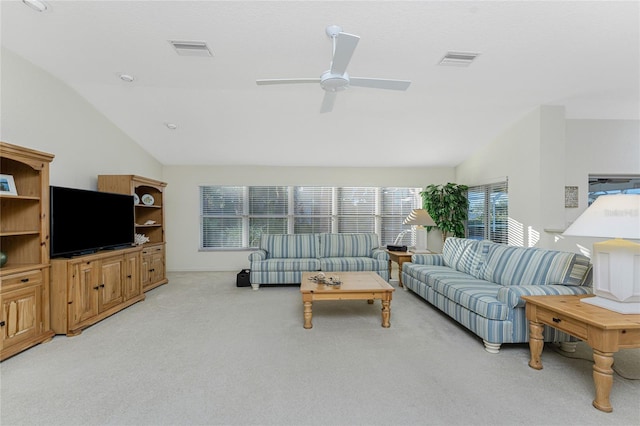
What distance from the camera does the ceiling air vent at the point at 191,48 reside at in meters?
2.93

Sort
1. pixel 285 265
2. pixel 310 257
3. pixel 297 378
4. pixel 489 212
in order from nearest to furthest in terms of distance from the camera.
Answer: pixel 297 378 < pixel 285 265 < pixel 310 257 < pixel 489 212

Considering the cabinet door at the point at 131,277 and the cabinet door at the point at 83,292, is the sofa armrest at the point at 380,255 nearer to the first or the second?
the cabinet door at the point at 131,277

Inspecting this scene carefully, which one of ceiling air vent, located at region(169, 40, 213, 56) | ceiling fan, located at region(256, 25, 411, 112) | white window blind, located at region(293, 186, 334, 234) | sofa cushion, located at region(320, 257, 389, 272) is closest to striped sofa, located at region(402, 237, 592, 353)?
sofa cushion, located at region(320, 257, 389, 272)

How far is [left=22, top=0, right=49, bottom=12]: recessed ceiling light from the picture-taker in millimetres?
2437

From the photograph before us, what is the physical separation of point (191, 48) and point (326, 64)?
137 cm

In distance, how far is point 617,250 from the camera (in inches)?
84.2

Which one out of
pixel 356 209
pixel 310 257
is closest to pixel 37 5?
pixel 310 257

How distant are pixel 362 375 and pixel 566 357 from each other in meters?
1.83

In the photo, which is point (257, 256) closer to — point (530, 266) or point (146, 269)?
point (146, 269)

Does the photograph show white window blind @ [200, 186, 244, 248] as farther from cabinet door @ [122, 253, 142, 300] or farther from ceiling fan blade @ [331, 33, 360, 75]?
ceiling fan blade @ [331, 33, 360, 75]

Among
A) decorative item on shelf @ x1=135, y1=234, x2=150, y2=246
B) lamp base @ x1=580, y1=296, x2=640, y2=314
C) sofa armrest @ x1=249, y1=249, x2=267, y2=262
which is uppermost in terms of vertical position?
decorative item on shelf @ x1=135, y1=234, x2=150, y2=246

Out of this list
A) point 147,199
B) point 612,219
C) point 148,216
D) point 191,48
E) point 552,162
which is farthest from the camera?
point 148,216

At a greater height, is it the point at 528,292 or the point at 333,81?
the point at 333,81

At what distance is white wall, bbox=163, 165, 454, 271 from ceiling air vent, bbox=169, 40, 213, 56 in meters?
3.58
